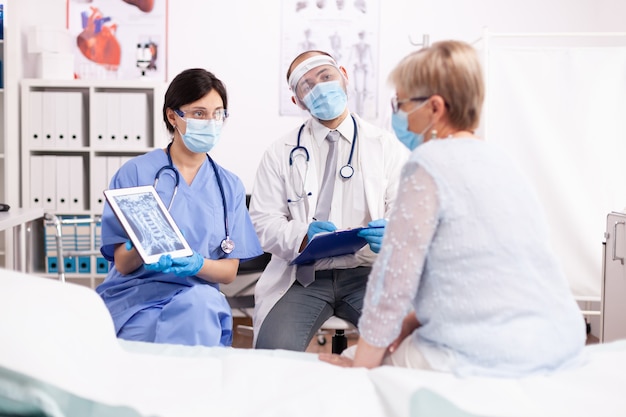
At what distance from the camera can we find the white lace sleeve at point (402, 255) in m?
1.09

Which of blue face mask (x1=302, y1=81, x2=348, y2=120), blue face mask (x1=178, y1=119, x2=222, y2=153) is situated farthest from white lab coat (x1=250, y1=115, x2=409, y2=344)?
blue face mask (x1=178, y1=119, x2=222, y2=153)

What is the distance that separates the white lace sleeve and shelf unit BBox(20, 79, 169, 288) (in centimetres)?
261

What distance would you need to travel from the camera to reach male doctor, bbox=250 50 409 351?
2020mm

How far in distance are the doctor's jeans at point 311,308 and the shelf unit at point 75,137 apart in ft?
5.95

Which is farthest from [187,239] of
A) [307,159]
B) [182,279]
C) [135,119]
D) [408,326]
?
[135,119]

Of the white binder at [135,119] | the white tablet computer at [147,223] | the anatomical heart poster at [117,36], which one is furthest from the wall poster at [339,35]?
the white tablet computer at [147,223]

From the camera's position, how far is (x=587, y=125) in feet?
9.78

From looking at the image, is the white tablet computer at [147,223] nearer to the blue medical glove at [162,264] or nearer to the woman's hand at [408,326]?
the blue medical glove at [162,264]

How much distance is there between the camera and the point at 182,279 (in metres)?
1.87

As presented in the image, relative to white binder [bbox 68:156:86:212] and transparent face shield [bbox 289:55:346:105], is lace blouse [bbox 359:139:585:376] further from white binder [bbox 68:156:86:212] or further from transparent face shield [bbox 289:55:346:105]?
white binder [bbox 68:156:86:212]

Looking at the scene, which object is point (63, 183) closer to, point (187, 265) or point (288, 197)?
point (288, 197)

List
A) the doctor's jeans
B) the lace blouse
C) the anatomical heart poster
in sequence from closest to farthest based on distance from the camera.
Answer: the lace blouse, the doctor's jeans, the anatomical heart poster

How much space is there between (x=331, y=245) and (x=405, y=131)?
26.1 inches

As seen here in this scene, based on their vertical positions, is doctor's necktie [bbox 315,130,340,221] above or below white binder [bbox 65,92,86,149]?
below
